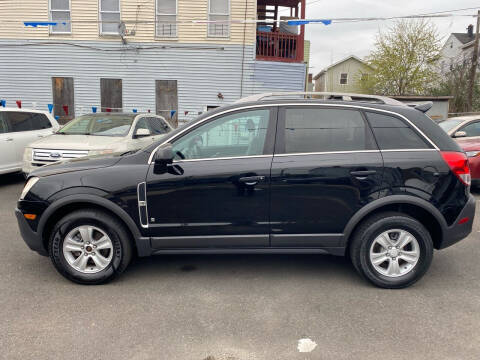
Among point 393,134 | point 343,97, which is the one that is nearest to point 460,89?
point 343,97

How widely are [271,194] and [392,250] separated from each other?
127 centimetres

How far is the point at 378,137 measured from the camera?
3.59 m

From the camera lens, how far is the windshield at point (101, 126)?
304 inches

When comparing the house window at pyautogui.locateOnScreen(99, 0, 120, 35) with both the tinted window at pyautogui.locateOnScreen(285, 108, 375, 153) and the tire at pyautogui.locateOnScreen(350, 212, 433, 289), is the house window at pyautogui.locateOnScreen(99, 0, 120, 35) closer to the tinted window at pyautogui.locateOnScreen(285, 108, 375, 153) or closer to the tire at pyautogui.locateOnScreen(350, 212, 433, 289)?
the tinted window at pyautogui.locateOnScreen(285, 108, 375, 153)

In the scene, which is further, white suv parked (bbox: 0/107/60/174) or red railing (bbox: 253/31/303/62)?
red railing (bbox: 253/31/303/62)

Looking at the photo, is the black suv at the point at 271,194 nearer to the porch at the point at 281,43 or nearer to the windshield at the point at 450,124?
the windshield at the point at 450,124

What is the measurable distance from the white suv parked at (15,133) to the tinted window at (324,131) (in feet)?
22.4

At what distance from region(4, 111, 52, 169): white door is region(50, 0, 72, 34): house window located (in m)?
8.41

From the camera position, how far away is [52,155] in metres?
6.73

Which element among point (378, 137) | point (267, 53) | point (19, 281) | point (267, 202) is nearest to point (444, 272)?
point (378, 137)

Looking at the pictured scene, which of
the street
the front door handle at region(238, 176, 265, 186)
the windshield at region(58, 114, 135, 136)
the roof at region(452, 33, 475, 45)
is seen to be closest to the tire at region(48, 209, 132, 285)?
Answer: the street

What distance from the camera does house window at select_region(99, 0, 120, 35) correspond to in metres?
15.6

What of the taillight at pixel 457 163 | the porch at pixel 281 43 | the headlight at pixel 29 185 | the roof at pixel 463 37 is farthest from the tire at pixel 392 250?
the roof at pixel 463 37

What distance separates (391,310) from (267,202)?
1.41m
